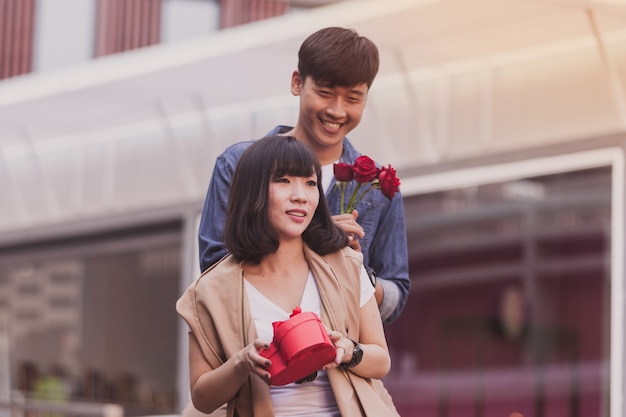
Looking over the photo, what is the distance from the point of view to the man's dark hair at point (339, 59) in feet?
9.41

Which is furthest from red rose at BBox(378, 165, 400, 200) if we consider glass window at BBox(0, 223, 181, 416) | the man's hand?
glass window at BBox(0, 223, 181, 416)

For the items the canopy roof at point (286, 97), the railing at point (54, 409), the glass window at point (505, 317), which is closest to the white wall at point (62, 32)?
the canopy roof at point (286, 97)

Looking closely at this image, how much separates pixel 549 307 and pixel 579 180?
4.06m

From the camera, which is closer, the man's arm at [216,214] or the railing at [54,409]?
the man's arm at [216,214]

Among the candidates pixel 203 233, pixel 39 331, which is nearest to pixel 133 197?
pixel 39 331

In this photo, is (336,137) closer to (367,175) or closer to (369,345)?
(367,175)

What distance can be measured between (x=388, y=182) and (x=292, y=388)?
1.95 ft

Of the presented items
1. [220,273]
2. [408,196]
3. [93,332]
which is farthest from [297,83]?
[93,332]

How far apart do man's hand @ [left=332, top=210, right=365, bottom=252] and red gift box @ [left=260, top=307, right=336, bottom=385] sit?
443 mm

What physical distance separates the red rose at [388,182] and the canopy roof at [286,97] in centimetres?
346

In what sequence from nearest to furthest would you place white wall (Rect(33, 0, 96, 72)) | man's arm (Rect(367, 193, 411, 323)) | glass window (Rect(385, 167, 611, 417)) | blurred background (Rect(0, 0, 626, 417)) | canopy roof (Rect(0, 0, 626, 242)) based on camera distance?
man's arm (Rect(367, 193, 411, 323)) → canopy roof (Rect(0, 0, 626, 242)) → blurred background (Rect(0, 0, 626, 417)) → glass window (Rect(385, 167, 611, 417)) → white wall (Rect(33, 0, 96, 72))

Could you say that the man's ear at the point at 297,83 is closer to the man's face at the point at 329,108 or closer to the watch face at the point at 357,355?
the man's face at the point at 329,108

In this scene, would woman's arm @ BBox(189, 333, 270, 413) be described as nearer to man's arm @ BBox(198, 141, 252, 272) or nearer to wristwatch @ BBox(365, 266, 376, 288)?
man's arm @ BBox(198, 141, 252, 272)

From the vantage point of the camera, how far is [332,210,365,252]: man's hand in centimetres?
285
